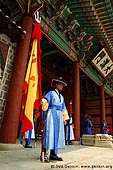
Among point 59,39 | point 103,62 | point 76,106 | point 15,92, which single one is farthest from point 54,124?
point 103,62

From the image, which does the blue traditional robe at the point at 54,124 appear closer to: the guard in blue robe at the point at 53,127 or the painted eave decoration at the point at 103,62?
the guard in blue robe at the point at 53,127

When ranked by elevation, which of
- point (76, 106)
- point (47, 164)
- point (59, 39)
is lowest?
point (47, 164)

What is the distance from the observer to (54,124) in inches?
112

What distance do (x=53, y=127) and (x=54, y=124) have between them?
49mm

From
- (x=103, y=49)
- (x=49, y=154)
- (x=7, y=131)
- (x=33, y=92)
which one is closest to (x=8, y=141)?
(x=7, y=131)

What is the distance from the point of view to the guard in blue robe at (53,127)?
2.73 meters

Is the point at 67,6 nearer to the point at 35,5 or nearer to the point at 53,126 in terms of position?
the point at 35,5

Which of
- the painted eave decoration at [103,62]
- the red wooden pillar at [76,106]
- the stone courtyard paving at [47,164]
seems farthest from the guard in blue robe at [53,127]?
the painted eave decoration at [103,62]

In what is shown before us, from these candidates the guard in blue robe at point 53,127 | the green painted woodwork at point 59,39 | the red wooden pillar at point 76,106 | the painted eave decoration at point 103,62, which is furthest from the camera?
the painted eave decoration at point 103,62

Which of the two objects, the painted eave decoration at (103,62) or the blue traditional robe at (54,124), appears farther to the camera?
the painted eave decoration at (103,62)

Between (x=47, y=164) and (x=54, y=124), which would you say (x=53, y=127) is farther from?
(x=47, y=164)

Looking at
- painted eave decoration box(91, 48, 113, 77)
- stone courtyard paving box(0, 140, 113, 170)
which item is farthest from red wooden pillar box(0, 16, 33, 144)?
painted eave decoration box(91, 48, 113, 77)

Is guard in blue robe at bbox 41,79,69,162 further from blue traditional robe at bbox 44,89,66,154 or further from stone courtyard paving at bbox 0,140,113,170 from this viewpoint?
stone courtyard paving at bbox 0,140,113,170

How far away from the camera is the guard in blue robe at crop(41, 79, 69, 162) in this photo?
273 cm
